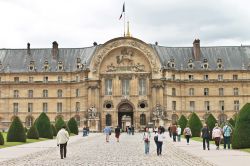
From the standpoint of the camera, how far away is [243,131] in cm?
3266

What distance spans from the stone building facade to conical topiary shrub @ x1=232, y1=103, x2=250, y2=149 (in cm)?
5151

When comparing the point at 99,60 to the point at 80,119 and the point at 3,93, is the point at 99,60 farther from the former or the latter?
the point at 3,93

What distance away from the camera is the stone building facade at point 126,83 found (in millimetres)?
87688

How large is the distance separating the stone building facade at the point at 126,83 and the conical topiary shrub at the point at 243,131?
5151cm

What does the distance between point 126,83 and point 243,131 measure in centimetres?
5654

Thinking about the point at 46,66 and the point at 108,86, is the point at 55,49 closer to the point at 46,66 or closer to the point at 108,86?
the point at 46,66

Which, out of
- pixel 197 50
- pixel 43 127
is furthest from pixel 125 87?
pixel 43 127

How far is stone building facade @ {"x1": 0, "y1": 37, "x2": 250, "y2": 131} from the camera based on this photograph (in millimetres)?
87688

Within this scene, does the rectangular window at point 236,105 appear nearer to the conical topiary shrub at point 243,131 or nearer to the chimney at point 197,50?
the chimney at point 197,50

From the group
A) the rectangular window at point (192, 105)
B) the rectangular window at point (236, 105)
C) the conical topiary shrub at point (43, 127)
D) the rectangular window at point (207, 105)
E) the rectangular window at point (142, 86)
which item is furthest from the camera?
the rectangular window at point (192, 105)

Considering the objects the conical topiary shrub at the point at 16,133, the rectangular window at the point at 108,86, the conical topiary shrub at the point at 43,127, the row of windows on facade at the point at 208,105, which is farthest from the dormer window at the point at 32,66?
the conical topiary shrub at the point at 16,133

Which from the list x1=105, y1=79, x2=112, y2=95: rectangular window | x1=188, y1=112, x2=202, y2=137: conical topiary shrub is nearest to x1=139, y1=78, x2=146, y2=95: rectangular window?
x1=105, y1=79, x2=112, y2=95: rectangular window

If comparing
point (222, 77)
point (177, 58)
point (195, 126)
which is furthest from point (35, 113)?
point (195, 126)

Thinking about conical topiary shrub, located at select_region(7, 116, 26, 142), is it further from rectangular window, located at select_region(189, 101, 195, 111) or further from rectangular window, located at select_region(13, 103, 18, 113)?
rectangular window, located at select_region(189, 101, 195, 111)
